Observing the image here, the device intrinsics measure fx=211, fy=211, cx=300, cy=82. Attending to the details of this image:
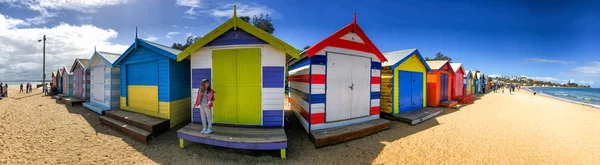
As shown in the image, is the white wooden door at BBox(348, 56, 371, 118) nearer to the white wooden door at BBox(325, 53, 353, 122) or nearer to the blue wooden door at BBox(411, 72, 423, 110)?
the white wooden door at BBox(325, 53, 353, 122)

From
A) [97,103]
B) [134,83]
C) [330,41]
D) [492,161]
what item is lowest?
[492,161]

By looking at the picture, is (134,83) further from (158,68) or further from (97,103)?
(97,103)

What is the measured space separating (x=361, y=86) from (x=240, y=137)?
4337mm

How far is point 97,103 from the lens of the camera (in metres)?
10.5

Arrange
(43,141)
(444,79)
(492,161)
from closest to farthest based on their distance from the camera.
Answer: (492,161), (43,141), (444,79)

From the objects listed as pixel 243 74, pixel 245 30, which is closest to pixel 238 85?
pixel 243 74

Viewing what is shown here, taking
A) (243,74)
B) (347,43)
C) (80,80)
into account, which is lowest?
(80,80)

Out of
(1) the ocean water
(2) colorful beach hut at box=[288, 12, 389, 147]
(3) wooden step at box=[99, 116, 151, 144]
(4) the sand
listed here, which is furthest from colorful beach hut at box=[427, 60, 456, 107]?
(1) the ocean water

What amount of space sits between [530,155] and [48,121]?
15890mm

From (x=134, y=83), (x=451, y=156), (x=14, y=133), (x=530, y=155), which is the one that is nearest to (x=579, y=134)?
(x=530, y=155)

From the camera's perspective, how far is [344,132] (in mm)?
6051

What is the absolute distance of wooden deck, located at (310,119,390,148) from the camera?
5.64 m

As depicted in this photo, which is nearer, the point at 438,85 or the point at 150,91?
the point at 150,91

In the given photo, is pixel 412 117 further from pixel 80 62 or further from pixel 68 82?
pixel 68 82
